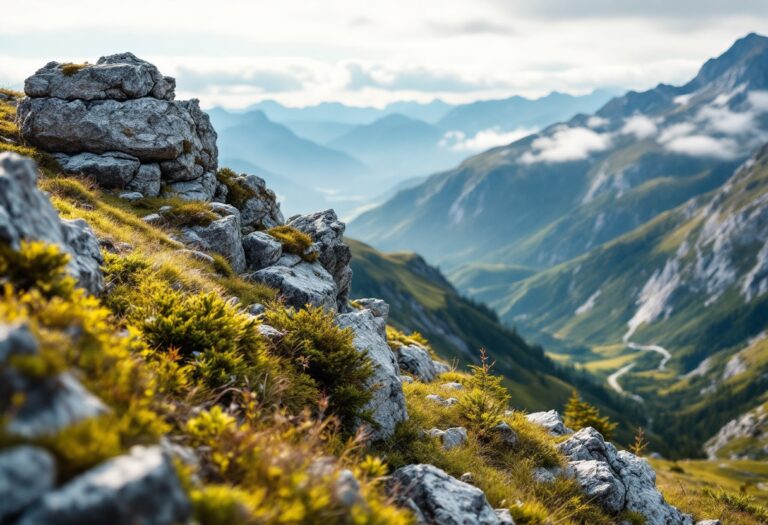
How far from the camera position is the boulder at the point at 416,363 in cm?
2682

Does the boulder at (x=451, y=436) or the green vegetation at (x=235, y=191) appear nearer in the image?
the boulder at (x=451, y=436)

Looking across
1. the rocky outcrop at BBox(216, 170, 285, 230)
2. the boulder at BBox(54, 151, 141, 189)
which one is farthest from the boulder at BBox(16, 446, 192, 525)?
the rocky outcrop at BBox(216, 170, 285, 230)

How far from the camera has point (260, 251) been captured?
25734 mm

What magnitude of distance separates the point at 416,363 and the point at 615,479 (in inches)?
488

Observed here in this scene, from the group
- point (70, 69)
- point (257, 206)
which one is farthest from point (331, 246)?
point (70, 69)

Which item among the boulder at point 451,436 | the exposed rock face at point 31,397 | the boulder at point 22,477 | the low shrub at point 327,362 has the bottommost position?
the boulder at point 451,436

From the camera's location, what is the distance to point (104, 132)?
26453mm

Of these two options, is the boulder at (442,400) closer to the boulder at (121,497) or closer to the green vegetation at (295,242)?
the green vegetation at (295,242)

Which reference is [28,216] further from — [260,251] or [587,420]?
[587,420]

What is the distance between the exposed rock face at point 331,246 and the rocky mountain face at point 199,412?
511 cm

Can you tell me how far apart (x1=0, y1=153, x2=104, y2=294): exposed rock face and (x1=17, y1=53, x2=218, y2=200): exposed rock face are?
683 inches

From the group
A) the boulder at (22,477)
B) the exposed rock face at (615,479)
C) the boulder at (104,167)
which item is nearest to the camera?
the boulder at (22,477)

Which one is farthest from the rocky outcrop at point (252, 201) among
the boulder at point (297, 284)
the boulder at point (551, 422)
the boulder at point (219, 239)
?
the boulder at point (551, 422)

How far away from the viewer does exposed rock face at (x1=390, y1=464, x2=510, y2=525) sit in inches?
407
